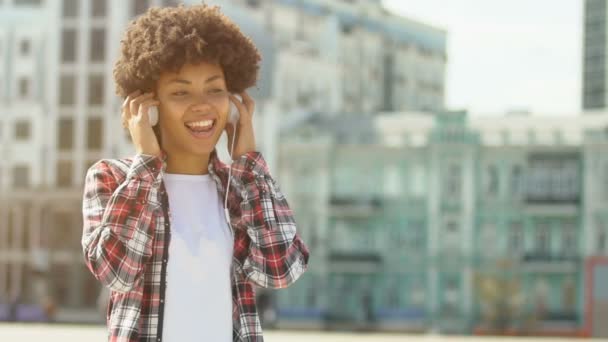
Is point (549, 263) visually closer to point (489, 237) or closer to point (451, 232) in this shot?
point (489, 237)

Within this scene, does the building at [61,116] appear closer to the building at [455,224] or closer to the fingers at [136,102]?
the building at [455,224]

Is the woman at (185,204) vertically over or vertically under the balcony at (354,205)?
over

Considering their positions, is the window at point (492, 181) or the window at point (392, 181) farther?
the window at point (392, 181)

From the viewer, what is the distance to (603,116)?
5138 centimetres

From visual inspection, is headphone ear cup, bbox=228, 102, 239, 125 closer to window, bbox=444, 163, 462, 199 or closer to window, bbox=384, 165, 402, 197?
window, bbox=444, 163, 462, 199

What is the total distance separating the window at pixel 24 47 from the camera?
55.0m

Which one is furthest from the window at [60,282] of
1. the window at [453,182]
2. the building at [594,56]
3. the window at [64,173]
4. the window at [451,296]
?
the building at [594,56]

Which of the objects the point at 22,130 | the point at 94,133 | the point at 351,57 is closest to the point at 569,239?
the point at 351,57

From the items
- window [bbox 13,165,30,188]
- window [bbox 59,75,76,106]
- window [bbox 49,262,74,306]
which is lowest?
window [bbox 49,262,74,306]

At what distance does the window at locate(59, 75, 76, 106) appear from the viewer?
2141 inches

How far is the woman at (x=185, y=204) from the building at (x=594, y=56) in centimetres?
7203

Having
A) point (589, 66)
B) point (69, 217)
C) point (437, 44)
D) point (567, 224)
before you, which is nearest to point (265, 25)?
point (69, 217)

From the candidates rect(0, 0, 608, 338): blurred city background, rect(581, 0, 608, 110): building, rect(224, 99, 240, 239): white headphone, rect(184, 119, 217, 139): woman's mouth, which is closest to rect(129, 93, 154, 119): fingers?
rect(184, 119, 217, 139): woman's mouth

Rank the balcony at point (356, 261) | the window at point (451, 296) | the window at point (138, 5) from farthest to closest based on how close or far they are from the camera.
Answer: the window at point (138, 5)
the balcony at point (356, 261)
the window at point (451, 296)
